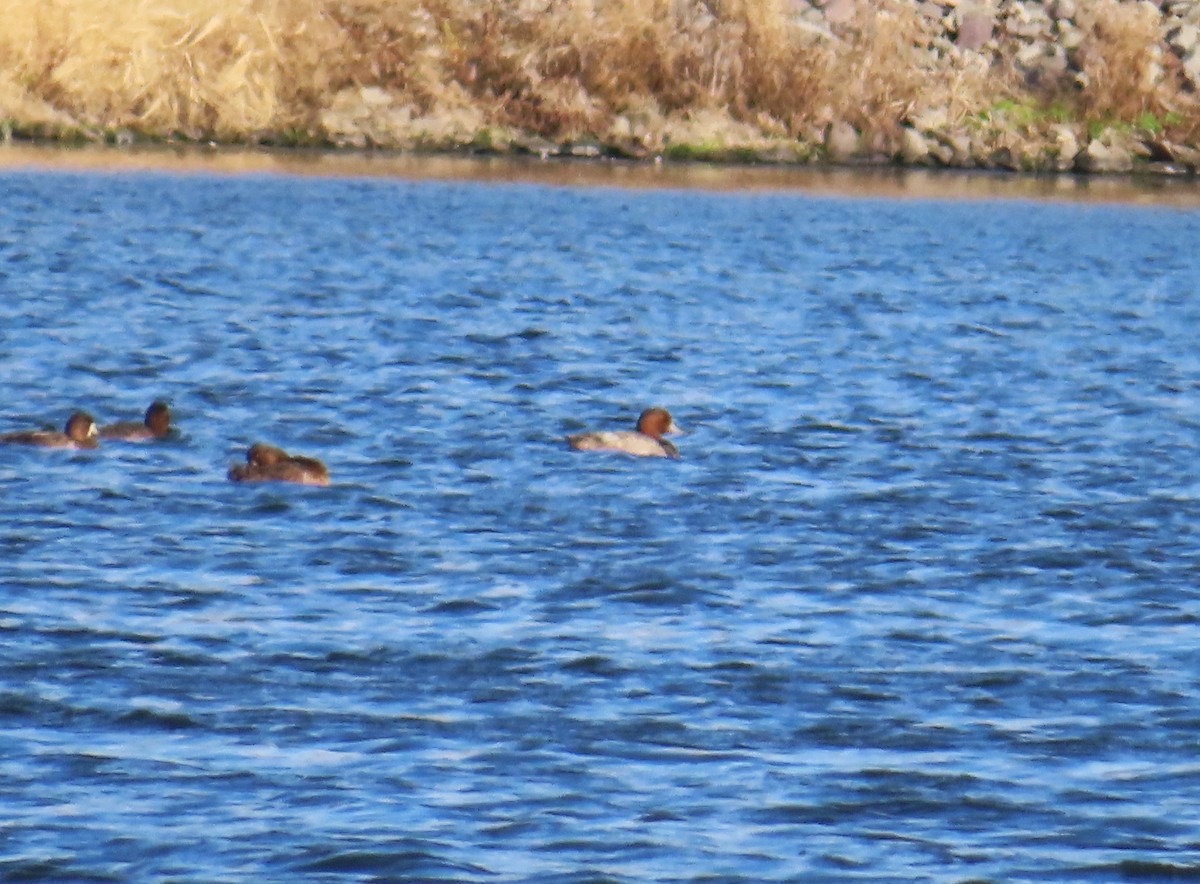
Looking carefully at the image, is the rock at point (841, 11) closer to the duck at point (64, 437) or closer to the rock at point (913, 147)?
the rock at point (913, 147)

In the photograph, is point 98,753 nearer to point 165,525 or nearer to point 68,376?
point 165,525

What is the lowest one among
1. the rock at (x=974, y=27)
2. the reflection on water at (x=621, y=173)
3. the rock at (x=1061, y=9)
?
the reflection on water at (x=621, y=173)

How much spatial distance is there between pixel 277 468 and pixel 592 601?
3.61 metres

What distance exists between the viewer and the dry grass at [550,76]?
55469mm

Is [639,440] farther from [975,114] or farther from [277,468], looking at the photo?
[975,114]

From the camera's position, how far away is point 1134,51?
59906 mm

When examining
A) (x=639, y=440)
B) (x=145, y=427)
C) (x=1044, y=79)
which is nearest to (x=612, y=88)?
(x=1044, y=79)

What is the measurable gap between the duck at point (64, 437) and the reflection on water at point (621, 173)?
30.3 meters

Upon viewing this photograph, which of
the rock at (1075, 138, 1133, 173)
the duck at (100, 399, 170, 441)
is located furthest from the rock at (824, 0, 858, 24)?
the duck at (100, 399, 170, 441)

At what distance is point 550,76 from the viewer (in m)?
57.3

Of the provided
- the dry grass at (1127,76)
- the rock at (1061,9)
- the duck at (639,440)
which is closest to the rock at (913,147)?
the dry grass at (1127,76)

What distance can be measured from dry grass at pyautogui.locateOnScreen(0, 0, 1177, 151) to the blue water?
2785 cm

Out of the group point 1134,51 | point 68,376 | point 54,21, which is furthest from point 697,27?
point 68,376

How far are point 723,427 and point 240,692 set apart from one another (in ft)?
30.7
